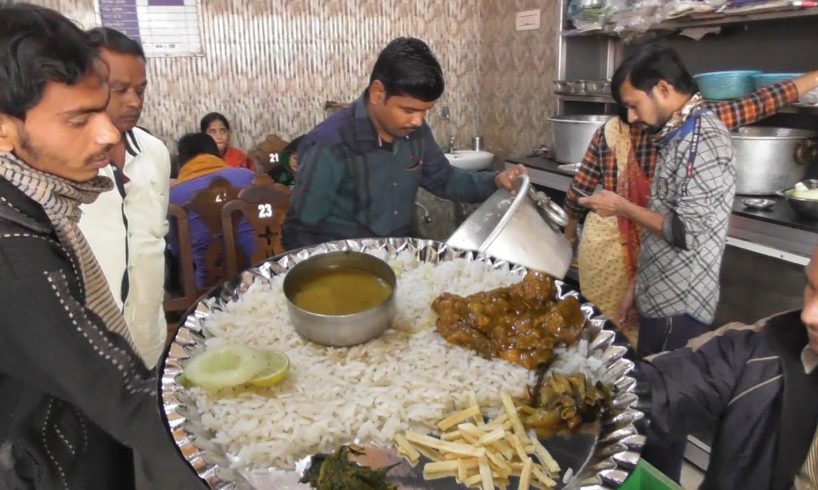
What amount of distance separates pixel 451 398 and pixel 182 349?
0.77 m

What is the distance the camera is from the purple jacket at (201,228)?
10.6 ft

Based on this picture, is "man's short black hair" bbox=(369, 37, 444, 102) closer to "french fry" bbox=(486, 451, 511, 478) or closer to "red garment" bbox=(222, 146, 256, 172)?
"french fry" bbox=(486, 451, 511, 478)

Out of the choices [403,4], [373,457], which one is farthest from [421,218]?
[373,457]

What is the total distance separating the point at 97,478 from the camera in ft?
5.08

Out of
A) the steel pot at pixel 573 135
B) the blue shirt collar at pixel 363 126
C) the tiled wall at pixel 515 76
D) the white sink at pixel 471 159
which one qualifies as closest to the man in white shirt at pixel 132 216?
the blue shirt collar at pixel 363 126

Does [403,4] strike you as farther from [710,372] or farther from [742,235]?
[710,372]

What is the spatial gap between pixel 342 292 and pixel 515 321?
516 mm

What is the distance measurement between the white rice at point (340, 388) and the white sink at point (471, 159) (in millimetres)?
3784

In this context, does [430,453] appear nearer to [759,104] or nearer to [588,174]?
[588,174]

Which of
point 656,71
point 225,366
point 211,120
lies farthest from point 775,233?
point 211,120

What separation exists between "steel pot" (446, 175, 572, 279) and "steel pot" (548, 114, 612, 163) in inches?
90.8

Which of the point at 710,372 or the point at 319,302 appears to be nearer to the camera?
the point at 710,372

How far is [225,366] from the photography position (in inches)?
57.5

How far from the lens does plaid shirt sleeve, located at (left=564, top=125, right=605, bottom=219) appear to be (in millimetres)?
3072
